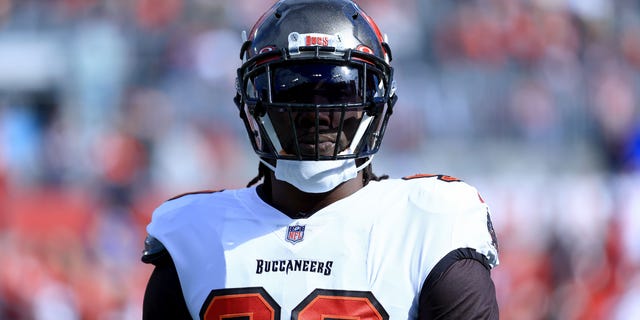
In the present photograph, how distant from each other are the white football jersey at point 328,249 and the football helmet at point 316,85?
13cm

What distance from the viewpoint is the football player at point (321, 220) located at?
199 centimetres

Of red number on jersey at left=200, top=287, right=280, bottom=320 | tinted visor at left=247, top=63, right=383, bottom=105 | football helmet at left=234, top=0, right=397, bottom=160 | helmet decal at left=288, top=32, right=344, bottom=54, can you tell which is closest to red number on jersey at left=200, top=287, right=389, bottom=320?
red number on jersey at left=200, top=287, right=280, bottom=320

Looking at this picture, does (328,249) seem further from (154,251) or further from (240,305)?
(154,251)

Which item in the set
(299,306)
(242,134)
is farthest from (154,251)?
(242,134)

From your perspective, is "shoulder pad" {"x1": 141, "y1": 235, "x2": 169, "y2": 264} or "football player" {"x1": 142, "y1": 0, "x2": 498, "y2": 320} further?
"shoulder pad" {"x1": 141, "y1": 235, "x2": 169, "y2": 264}

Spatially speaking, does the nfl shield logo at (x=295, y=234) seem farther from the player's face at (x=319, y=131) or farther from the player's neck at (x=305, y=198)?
the player's face at (x=319, y=131)

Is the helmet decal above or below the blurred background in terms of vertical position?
above

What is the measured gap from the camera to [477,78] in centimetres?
861

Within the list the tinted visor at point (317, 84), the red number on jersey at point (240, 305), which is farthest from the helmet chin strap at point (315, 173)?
the red number on jersey at point (240, 305)

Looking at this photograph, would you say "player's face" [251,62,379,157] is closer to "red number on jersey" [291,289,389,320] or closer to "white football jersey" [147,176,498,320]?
"white football jersey" [147,176,498,320]

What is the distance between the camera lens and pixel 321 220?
2111 mm

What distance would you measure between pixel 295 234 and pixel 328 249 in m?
0.08

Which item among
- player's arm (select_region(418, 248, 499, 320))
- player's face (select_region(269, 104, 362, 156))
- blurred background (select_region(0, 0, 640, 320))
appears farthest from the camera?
blurred background (select_region(0, 0, 640, 320))

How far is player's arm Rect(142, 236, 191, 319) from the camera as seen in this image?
2.12 metres
